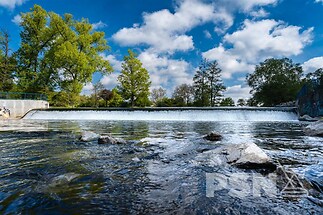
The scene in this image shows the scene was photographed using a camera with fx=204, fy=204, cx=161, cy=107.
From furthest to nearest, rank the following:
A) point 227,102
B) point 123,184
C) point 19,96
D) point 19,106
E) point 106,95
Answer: point 106,95 → point 227,102 → point 19,96 → point 19,106 → point 123,184

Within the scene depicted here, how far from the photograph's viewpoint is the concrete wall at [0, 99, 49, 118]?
23656 mm

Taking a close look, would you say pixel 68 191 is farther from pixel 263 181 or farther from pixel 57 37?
pixel 57 37

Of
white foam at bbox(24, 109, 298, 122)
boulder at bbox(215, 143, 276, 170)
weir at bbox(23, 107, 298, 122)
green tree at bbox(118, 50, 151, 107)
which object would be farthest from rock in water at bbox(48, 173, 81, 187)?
green tree at bbox(118, 50, 151, 107)

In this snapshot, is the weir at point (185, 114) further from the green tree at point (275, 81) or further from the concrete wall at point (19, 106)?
the green tree at point (275, 81)

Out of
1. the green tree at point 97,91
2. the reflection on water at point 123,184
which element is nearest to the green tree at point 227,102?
the green tree at point 97,91

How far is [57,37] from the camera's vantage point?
33.2 m

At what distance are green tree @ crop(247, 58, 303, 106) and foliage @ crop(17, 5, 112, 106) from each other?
26982 mm

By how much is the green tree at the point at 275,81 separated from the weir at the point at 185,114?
1671 cm

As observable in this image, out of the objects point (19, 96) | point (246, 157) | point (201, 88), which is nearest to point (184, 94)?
point (201, 88)

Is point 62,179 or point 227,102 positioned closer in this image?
point 62,179

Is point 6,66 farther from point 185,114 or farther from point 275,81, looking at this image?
point 275,81

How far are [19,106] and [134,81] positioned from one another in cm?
1614

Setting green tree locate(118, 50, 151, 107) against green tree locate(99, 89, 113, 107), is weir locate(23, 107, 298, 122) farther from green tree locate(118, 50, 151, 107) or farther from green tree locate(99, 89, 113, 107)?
green tree locate(99, 89, 113, 107)

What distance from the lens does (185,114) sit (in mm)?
18172
